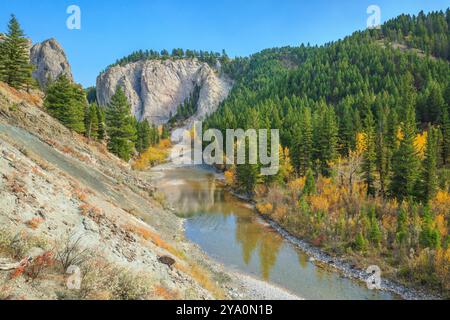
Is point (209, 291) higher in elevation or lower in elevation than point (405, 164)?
lower

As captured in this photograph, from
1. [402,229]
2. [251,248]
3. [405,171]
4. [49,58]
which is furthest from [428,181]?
[49,58]

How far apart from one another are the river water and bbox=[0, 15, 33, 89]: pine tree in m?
28.6

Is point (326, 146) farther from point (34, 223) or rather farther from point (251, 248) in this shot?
point (34, 223)

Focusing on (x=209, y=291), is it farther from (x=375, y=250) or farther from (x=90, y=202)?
(x=375, y=250)

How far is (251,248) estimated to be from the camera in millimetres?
33312

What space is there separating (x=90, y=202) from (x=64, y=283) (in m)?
12.0

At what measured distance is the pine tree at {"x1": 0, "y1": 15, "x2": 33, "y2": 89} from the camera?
155ft

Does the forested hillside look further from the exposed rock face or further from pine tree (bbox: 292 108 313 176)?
the exposed rock face

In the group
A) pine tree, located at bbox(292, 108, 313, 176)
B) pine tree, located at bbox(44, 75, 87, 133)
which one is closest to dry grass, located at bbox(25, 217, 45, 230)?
pine tree, located at bbox(44, 75, 87, 133)

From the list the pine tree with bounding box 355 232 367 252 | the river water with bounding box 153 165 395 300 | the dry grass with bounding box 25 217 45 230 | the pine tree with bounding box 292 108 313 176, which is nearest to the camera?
the dry grass with bounding box 25 217 45 230

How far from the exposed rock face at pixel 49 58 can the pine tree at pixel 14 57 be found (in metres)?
148

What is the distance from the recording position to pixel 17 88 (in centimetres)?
4931

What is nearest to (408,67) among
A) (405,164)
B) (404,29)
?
(404,29)

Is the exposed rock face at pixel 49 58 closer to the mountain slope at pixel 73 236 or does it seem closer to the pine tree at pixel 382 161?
the mountain slope at pixel 73 236
